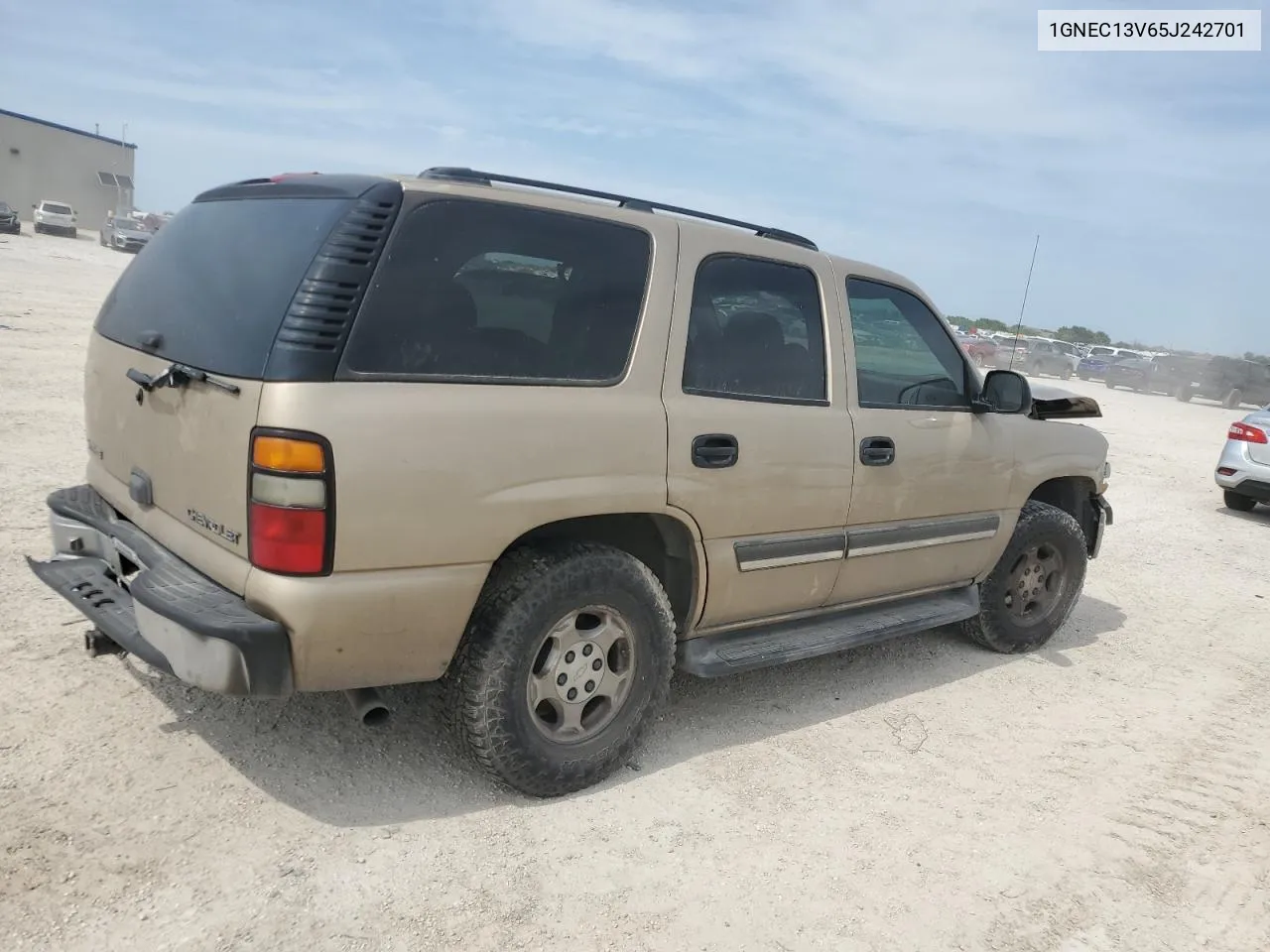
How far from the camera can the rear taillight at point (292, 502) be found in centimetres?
257

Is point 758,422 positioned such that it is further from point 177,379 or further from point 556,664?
point 177,379

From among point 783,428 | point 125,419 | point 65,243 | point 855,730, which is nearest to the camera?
point 125,419

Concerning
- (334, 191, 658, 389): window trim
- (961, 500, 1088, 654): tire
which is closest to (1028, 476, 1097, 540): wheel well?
(961, 500, 1088, 654): tire

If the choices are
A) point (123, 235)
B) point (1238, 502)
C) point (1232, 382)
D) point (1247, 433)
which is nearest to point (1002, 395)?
point (1247, 433)

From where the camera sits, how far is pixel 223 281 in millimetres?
2975

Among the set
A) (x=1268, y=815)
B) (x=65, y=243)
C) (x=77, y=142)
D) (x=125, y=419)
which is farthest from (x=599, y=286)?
(x=77, y=142)

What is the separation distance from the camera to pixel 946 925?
9.34 ft

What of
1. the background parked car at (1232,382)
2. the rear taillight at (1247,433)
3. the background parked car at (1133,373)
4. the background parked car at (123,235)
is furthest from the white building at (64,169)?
the rear taillight at (1247,433)

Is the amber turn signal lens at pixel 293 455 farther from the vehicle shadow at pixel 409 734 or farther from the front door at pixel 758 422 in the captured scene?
the front door at pixel 758 422

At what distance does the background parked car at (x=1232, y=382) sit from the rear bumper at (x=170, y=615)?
34.8 meters

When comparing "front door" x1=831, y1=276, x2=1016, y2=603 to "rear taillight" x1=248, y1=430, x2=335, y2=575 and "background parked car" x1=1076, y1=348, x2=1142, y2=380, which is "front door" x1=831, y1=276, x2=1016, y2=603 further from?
"background parked car" x1=1076, y1=348, x2=1142, y2=380

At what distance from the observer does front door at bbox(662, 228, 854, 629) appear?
344cm

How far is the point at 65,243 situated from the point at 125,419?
141 feet

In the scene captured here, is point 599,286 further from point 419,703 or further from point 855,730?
point 855,730
